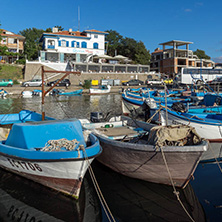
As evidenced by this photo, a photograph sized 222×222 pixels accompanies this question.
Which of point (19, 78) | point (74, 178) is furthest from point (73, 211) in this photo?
point (19, 78)

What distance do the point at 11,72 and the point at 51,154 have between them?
4530 cm

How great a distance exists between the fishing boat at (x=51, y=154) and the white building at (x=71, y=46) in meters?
45.5

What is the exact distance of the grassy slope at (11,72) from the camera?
4519 centimetres

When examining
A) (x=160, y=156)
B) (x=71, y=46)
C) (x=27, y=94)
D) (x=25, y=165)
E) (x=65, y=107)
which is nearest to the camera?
(x=160, y=156)

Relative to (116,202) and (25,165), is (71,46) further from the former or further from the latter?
(116,202)

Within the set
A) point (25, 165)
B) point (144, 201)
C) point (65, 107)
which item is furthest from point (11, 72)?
point (144, 201)

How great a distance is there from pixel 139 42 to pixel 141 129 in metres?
58.3

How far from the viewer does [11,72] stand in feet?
152

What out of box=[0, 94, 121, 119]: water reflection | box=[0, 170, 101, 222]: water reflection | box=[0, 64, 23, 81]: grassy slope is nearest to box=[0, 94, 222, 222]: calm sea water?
box=[0, 170, 101, 222]: water reflection

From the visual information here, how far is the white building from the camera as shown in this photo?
5163cm

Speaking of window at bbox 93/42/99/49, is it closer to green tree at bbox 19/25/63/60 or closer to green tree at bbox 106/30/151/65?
green tree at bbox 106/30/151/65

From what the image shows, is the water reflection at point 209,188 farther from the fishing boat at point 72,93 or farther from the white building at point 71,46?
the white building at point 71,46

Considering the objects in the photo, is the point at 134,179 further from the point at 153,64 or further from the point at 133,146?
the point at 153,64

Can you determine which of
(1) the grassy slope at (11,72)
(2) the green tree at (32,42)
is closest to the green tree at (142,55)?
(2) the green tree at (32,42)
